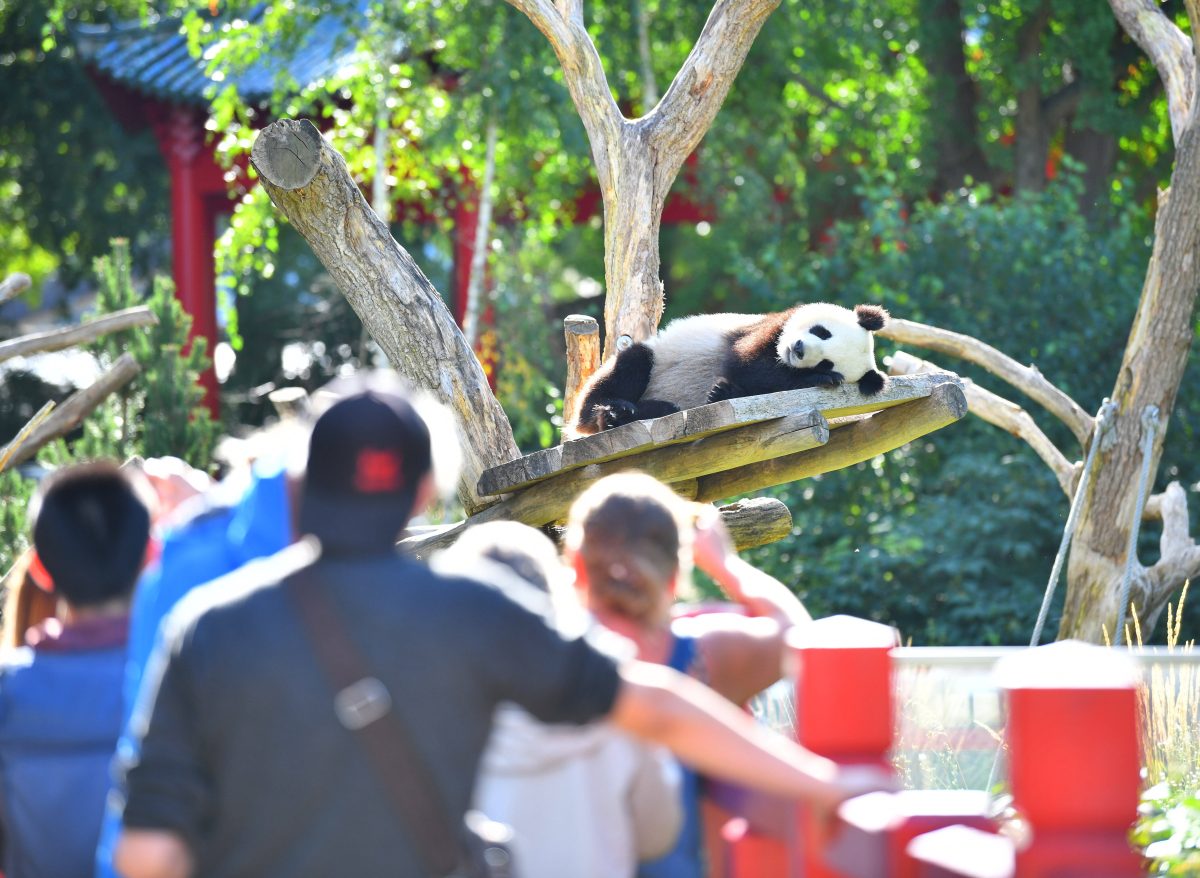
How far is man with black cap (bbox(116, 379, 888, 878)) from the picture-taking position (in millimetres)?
1600

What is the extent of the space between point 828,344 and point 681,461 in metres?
0.72

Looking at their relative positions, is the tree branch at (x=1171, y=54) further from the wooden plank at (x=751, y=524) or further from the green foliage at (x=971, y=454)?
the green foliage at (x=971, y=454)

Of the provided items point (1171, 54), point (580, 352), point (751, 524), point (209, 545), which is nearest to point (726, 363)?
point (751, 524)

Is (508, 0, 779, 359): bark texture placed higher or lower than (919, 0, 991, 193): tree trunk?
lower

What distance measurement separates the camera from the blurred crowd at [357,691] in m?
1.61

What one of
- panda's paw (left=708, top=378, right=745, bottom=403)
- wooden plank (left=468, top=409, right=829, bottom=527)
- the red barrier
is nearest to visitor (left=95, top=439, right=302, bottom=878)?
the red barrier

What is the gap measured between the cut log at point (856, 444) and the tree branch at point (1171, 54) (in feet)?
7.21

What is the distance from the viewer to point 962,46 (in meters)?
11.4

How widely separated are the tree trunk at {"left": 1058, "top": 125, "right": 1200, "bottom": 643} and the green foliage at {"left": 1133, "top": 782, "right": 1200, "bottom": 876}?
9.59 ft

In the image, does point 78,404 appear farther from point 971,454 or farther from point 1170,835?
point 1170,835

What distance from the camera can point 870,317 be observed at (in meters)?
4.99

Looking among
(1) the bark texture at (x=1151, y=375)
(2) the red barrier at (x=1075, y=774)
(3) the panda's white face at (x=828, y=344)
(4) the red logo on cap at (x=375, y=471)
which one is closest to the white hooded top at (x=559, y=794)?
(4) the red logo on cap at (x=375, y=471)

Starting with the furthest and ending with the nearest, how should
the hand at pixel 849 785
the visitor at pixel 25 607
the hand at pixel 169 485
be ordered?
the hand at pixel 169 485 < the visitor at pixel 25 607 < the hand at pixel 849 785

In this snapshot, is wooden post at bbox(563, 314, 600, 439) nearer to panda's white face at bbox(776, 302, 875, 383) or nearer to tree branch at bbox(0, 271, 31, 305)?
panda's white face at bbox(776, 302, 875, 383)
